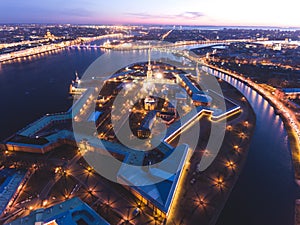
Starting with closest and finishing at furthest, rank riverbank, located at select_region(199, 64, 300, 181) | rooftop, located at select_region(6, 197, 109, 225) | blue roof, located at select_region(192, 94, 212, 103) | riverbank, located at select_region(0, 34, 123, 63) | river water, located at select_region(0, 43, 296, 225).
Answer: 1. rooftop, located at select_region(6, 197, 109, 225)
2. river water, located at select_region(0, 43, 296, 225)
3. riverbank, located at select_region(199, 64, 300, 181)
4. blue roof, located at select_region(192, 94, 212, 103)
5. riverbank, located at select_region(0, 34, 123, 63)

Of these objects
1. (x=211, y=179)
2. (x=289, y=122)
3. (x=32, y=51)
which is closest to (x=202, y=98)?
(x=289, y=122)

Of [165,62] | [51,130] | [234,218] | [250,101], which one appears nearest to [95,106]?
[51,130]

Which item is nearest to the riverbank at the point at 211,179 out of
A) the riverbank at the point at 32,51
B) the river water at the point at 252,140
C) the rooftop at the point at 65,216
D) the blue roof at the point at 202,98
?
the river water at the point at 252,140

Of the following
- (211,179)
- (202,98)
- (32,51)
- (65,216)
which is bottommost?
(211,179)

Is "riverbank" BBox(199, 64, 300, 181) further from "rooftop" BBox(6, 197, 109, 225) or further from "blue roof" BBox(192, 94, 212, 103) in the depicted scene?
"rooftop" BBox(6, 197, 109, 225)

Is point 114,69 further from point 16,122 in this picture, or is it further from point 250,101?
point 250,101

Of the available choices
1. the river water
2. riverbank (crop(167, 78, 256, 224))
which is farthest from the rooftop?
the river water

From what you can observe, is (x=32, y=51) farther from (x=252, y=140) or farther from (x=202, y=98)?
(x=252, y=140)

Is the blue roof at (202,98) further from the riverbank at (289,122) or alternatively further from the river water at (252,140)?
the riverbank at (289,122)
